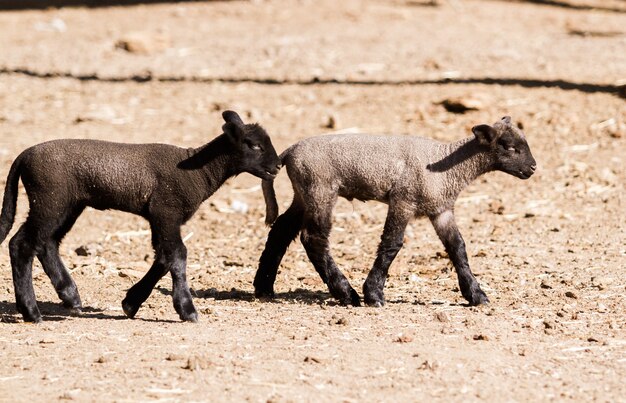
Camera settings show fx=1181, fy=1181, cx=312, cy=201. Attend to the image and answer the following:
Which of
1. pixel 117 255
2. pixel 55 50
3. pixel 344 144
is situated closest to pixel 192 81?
pixel 55 50

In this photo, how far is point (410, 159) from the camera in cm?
1023

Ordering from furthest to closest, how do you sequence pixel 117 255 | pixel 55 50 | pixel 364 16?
pixel 364 16 → pixel 55 50 → pixel 117 255

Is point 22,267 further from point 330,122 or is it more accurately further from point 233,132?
point 330,122

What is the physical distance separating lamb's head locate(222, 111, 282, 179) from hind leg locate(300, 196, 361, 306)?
63cm

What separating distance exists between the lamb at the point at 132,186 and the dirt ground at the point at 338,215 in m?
0.43

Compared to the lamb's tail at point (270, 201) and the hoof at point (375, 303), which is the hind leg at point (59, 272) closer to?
the lamb's tail at point (270, 201)

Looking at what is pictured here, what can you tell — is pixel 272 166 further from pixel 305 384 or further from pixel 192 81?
pixel 192 81

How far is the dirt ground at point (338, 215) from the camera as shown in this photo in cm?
813

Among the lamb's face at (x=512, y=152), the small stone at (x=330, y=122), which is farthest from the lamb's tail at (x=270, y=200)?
the small stone at (x=330, y=122)

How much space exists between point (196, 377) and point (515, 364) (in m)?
2.24

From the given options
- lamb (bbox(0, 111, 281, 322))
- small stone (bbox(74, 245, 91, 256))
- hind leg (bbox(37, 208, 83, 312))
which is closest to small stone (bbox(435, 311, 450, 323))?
lamb (bbox(0, 111, 281, 322))

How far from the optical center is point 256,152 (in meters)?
9.76

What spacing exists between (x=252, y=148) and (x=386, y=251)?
150 cm

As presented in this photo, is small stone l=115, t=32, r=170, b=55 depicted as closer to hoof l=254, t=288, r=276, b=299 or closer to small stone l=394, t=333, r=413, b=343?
hoof l=254, t=288, r=276, b=299
